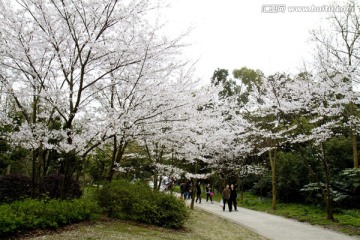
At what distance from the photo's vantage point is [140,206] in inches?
328

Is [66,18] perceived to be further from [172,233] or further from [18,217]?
[172,233]

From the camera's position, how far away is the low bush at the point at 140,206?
8.41 m

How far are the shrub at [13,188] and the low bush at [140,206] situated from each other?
3.57 metres

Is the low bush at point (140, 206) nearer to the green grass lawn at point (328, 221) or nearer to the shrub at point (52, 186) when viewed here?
the shrub at point (52, 186)

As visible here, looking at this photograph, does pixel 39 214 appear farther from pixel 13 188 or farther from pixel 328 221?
pixel 328 221

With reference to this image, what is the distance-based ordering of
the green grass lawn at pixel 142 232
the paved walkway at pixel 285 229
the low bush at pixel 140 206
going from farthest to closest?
the paved walkway at pixel 285 229, the low bush at pixel 140 206, the green grass lawn at pixel 142 232

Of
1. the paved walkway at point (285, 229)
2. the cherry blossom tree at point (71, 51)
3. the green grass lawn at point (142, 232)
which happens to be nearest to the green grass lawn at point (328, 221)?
the paved walkway at point (285, 229)

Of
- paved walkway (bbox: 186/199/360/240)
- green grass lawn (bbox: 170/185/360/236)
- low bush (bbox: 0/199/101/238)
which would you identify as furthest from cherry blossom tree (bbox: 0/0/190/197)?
green grass lawn (bbox: 170/185/360/236)

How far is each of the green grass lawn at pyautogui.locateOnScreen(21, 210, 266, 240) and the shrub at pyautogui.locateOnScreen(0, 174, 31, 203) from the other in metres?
4.14

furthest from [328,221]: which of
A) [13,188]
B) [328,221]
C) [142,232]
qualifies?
[13,188]

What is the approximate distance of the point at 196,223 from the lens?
395 inches

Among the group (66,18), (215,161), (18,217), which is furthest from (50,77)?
(215,161)

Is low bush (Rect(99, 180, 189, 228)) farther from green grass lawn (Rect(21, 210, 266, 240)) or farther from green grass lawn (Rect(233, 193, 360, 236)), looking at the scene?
green grass lawn (Rect(233, 193, 360, 236))

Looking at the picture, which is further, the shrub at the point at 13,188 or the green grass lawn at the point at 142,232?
the shrub at the point at 13,188
